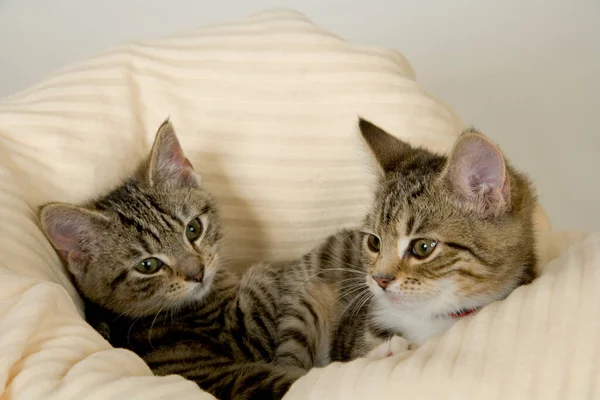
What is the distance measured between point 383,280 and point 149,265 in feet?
2.04

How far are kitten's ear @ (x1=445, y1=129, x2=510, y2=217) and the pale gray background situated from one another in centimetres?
125

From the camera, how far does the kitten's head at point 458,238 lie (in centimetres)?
126

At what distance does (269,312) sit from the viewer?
168 cm

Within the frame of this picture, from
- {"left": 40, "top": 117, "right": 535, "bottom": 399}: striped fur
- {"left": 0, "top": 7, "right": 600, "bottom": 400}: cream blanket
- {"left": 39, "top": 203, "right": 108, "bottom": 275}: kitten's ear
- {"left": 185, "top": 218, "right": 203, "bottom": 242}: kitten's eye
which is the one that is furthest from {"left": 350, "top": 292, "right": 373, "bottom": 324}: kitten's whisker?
{"left": 39, "top": 203, "right": 108, "bottom": 275}: kitten's ear

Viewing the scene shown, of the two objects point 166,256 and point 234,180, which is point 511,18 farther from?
point 166,256

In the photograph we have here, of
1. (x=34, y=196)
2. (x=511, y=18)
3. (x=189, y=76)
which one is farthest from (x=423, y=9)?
(x=34, y=196)

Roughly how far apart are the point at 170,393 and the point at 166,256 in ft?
1.90

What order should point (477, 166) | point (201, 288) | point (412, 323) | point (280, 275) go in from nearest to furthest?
point (477, 166) → point (412, 323) → point (201, 288) → point (280, 275)

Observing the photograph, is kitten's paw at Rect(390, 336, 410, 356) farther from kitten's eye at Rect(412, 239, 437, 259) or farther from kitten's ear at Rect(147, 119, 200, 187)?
kitten's ear at Rect(147, 119, 200, 187)

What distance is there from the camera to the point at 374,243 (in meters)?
1.45

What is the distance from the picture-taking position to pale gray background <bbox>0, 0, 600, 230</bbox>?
→ 7.94 feet

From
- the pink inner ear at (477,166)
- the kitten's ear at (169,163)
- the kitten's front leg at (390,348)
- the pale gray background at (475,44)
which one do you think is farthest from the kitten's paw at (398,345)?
the pale gray background at (475,44)

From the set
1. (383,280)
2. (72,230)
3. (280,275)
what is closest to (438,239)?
(383,280)

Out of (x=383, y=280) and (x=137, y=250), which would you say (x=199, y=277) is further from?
(x=383, y=280)
